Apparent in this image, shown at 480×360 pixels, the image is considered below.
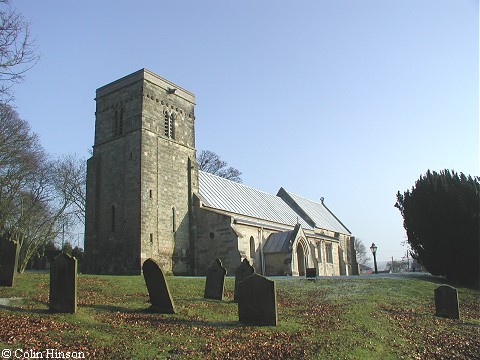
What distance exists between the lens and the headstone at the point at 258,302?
36.2 ft

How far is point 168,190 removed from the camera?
28.3 meters

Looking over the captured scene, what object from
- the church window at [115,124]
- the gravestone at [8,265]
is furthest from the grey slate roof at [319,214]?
the gravestone at [8,265]

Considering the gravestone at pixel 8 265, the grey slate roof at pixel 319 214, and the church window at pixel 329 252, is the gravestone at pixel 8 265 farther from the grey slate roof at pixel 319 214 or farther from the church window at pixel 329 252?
the grey slate roof at pixel 319 214

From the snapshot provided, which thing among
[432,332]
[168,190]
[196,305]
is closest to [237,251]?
[168,190]

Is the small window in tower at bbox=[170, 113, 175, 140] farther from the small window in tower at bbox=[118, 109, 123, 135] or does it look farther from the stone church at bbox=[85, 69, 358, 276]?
the small window in tower at bbox=[118, 109, 123, 135]

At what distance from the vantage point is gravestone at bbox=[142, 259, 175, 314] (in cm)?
1157

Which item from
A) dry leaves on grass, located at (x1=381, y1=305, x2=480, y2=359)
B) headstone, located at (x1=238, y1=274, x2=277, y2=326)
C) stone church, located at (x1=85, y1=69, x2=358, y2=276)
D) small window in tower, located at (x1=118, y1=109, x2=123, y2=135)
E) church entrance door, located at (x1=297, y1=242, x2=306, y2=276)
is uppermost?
small window in tower, located at (x1=118, y1=109, x2=123, y2=135)

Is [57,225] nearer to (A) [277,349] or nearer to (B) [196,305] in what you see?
(B) [196,305]

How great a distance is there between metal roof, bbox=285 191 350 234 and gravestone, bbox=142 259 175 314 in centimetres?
3673

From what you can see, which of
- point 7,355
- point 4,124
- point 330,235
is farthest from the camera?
point 330,235

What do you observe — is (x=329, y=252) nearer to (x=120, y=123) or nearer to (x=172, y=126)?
(x=172, y=126)

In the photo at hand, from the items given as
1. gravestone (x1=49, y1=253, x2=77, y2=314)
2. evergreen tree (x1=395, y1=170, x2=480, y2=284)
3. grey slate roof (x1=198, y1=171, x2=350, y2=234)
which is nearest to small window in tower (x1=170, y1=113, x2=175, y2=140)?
grey slate roof (x1=198, y1=171, x2=350, y2=234)

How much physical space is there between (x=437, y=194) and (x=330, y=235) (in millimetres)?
22410

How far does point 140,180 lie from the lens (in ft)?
85.9
